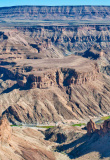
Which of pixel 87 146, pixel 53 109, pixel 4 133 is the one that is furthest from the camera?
pixel 53 109

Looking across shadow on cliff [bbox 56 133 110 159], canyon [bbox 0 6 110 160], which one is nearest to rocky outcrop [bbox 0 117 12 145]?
canyon [bbox 0 6 110 160]

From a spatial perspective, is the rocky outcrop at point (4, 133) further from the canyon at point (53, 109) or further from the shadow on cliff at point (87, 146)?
the shadow on cliff at point (87, 146)

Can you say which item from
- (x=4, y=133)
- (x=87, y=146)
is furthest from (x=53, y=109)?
(x=4, y=133)

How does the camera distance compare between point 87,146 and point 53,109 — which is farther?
point 53,109

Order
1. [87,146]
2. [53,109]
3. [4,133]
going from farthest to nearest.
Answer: [53,109] → [87,146] → [4,133]

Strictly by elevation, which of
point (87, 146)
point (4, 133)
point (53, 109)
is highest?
point (4, 133)

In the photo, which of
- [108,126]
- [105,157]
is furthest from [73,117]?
[105,157]

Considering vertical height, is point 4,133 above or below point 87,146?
above

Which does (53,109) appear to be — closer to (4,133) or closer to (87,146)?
(87,146)

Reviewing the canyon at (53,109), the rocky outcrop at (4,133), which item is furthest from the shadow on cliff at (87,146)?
the rocky outcrop at (4,133)
